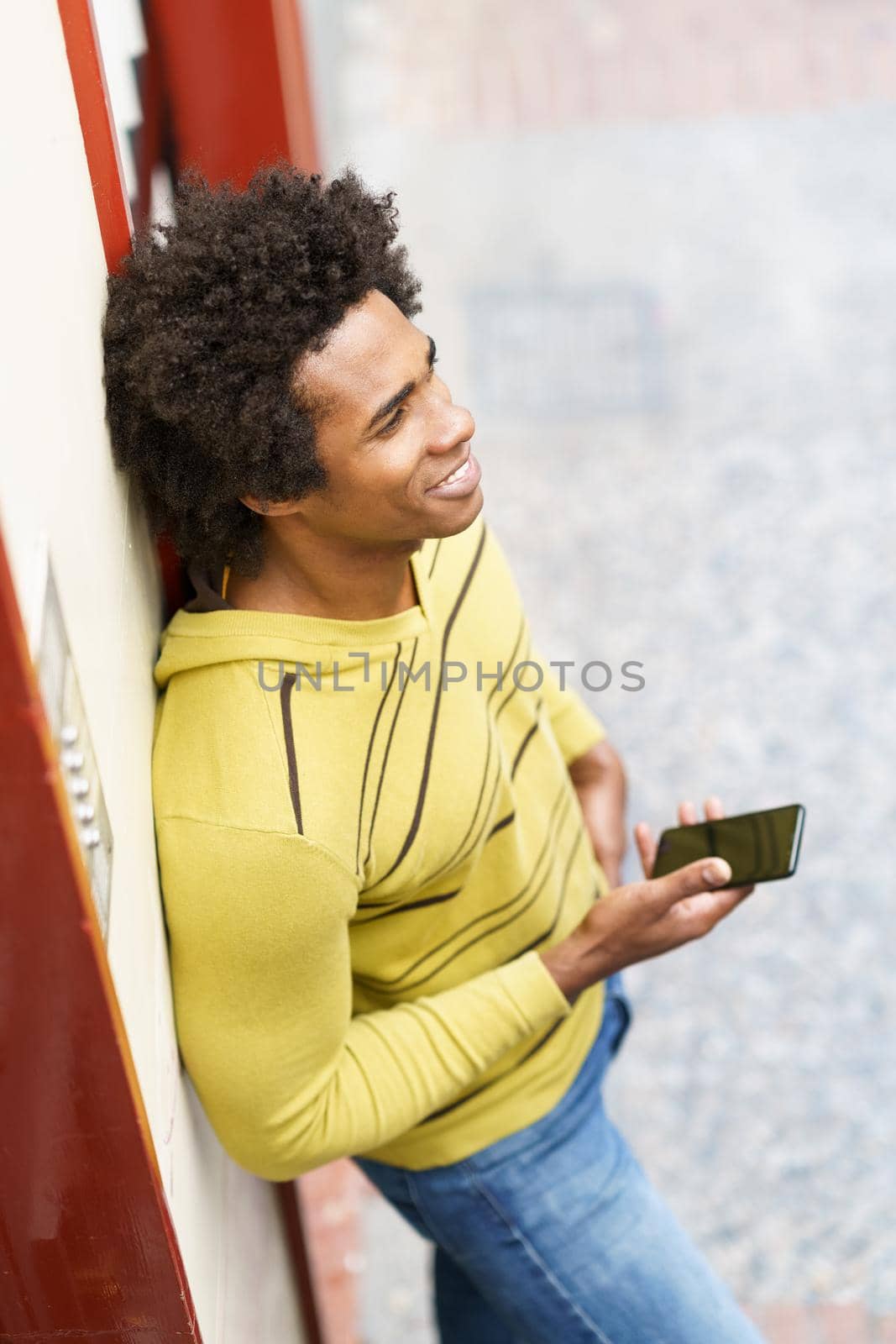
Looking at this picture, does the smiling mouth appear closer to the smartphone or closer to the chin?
the chin

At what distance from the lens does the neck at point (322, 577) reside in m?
1.57

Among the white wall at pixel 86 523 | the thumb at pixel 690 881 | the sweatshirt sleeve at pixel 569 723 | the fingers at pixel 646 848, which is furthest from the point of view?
the sweatshirt sleeve at pixel 569 723

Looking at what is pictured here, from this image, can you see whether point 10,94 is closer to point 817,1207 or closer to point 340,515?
point 340,515

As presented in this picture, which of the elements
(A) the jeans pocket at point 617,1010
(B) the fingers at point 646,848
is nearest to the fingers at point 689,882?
(B) the fingers at point 646,848

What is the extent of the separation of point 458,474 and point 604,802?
86 centimetres

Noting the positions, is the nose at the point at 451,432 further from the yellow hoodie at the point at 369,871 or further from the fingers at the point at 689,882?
the fingers at the point at 689,882

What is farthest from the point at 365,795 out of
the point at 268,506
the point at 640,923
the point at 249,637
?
the point at 640,923

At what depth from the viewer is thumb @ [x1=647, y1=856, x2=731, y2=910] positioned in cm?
176

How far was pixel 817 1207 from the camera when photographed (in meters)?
2.85

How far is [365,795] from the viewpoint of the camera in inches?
61.6

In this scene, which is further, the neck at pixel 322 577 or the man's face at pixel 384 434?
the neck at pixel 322 577

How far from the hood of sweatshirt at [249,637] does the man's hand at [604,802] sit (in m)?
0.71

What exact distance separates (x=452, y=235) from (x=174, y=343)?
13.9 ft

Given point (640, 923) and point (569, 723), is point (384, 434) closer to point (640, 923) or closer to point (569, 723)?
point (640, 923)
